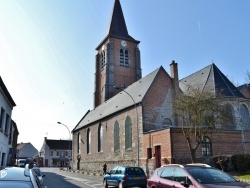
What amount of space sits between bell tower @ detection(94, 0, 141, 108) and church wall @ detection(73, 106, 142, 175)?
905 centimetres

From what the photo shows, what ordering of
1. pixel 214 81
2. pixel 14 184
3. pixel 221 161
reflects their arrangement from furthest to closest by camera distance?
pixel 214 81 < pixel 221 161 < pixel 14 184

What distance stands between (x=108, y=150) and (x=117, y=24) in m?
31.7

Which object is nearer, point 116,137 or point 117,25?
point 116,137

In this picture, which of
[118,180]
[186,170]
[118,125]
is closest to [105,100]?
[118,125]

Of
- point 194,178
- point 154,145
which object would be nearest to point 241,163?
point 154,145

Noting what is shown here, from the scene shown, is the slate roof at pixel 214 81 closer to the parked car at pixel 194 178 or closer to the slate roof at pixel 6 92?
the slate roof at pixel 6 92

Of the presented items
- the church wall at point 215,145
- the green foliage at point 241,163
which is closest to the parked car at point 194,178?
the church wall at point 215,145

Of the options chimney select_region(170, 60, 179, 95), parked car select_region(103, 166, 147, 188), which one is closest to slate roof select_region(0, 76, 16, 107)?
parked car select_region(103, 166, 147, 188)

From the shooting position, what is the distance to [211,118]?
21.8 m

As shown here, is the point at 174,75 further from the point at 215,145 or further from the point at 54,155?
the point at 54,155

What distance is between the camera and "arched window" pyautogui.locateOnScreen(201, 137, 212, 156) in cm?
2492

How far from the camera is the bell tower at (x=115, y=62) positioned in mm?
52681

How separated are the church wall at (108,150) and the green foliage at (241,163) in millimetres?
10868

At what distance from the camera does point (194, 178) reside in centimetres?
773
